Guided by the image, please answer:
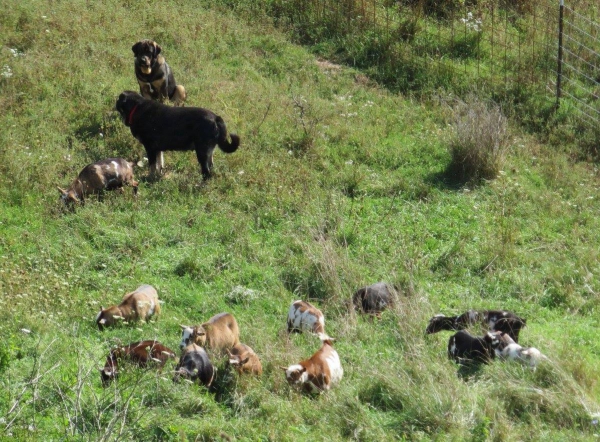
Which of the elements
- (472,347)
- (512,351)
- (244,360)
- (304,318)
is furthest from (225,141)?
(512,351)

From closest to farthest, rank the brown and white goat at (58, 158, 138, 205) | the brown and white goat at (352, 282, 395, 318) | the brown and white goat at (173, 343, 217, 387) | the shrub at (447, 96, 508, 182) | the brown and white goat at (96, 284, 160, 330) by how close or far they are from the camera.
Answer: the brown and white goat at (173, 343, 217, 387), the brown and white goat at (96, 284, 160, 330), the brown and white goat at (352, 282, 395, 318), the brown and white goat at (58, 158, 138, 205), the shrub at (447, 96, 508, 182)

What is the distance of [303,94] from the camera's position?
15531 mm

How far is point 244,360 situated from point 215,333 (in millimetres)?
709

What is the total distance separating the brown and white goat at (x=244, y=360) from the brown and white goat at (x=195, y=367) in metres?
0.20

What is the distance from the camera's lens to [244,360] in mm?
7805

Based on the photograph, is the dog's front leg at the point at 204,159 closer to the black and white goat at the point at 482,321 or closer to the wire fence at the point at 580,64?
the black and white goat at the point at 482,321

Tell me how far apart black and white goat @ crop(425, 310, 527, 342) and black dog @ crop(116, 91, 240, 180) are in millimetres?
5011

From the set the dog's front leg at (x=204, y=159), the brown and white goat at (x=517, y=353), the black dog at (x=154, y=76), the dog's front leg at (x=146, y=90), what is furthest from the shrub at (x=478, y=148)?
the brown and white goat at (x=517, y=353)

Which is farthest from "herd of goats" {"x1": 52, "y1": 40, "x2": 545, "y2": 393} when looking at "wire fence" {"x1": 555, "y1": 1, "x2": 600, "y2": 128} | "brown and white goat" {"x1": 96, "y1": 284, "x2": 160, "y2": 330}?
"wire fence" {"x1": 555, "y1": 1, "x2": 600, "y2": 128}

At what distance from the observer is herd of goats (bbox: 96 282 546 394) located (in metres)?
7.71

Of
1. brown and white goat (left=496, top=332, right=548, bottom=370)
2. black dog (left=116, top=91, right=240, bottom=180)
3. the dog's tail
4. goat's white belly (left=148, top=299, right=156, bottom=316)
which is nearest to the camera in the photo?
brown and white goat (left=496, top=332, right=548, bottom=370)

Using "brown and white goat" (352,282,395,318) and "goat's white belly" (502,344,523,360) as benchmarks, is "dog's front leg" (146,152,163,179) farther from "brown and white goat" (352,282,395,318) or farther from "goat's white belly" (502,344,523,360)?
"goat's white belly" (502,344,523,360)

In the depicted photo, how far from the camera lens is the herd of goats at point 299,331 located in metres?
7.71

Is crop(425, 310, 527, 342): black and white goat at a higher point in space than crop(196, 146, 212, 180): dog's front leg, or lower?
higher
